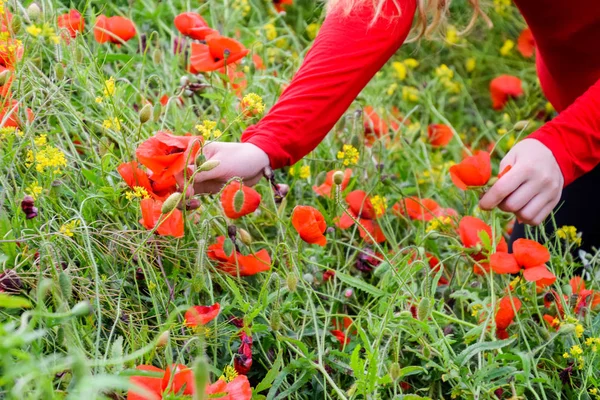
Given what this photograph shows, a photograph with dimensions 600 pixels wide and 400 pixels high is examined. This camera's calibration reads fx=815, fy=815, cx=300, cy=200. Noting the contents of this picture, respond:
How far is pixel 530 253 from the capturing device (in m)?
1.08

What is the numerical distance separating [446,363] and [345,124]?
64cm

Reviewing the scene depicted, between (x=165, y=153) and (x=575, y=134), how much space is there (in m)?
0.58

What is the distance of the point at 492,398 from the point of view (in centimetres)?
103

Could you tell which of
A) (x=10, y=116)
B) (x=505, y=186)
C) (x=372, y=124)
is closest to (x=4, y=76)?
(x=10, y=116)

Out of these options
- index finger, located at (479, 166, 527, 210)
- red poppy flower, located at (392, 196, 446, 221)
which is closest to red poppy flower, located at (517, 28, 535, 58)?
red poppy flower, located at (392, 196, 446, 221)

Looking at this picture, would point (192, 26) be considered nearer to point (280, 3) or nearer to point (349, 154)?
point (349, 154)

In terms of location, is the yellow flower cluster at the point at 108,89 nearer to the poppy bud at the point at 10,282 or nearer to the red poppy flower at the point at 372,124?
the poppy bud at the point at 10,282

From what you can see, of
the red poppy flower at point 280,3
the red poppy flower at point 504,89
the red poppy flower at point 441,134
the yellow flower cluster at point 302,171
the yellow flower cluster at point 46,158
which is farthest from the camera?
the red poppy flower at point 504,89

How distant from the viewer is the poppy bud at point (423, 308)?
0.98m

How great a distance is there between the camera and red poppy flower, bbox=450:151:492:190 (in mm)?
1105

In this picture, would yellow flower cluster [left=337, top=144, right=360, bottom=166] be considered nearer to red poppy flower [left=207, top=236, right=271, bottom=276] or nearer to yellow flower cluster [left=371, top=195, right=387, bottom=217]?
yellow flower cluster [left=371, top=195, right=387, bottom=217]

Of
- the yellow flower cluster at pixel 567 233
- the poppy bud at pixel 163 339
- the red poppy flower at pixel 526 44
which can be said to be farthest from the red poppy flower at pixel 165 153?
the red poppy flower at pixel 526 44

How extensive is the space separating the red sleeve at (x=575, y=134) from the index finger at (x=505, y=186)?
9 cm

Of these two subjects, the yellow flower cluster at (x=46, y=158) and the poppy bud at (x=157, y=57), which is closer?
the yellow flower cluster at (x=46, y=158)
